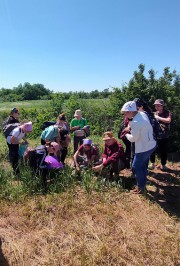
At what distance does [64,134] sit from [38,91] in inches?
2765

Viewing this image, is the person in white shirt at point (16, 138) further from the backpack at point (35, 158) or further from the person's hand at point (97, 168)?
the person's hand at point (97, 168)

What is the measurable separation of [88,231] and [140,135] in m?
1.82

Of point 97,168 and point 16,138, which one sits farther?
point 16,138

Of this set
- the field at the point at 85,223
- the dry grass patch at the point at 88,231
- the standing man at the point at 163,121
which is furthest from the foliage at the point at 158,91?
the dry grass patch at the point at 88,231

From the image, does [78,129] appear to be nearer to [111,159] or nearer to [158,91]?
[111,159]

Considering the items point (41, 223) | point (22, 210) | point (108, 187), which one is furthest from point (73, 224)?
point (108, 187)

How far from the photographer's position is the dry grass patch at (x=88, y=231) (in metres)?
3.62

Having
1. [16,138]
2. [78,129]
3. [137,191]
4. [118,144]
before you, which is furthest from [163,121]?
[16,138]

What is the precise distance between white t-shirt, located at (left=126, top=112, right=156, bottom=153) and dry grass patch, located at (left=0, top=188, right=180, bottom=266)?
946 millimetres

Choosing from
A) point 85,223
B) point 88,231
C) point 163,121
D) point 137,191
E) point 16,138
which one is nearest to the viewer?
point 88,231

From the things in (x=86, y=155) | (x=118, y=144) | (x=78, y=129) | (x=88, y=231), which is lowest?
(x=88, y=231)

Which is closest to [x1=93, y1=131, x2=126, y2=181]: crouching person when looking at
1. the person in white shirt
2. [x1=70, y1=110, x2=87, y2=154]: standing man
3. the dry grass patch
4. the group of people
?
the group of people

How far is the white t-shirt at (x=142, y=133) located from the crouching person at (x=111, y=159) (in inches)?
29.7

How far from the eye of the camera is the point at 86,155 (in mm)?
6047
